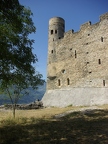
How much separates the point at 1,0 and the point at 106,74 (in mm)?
19896

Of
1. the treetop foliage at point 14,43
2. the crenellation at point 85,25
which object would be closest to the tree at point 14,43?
the treetop foliage at point 14,43

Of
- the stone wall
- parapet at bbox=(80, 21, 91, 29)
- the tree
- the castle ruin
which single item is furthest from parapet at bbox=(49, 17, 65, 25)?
the tree

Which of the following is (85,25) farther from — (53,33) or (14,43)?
(14,43)

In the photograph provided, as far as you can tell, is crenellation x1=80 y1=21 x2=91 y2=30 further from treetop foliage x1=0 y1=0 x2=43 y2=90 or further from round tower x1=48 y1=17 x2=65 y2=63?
treetop foliage x1=0 y1=0 x2=43 y2=90

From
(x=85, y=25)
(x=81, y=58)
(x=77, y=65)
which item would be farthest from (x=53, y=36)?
(x=77, y=65)

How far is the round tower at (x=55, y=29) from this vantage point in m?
33.6

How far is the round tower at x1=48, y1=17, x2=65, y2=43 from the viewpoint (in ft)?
110

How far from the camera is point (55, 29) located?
33688mm

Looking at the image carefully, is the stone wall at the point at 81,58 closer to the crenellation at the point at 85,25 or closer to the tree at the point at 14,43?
the crenellation at the point at 85,25

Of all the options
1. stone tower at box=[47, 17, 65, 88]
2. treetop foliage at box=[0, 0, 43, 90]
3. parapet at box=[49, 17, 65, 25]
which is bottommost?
treetop foliage at box=[0, 0, 43, 90]

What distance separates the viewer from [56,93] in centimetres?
3108

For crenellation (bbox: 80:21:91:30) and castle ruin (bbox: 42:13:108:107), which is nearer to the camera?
castle ruin (bbox: 42:13:108:107)

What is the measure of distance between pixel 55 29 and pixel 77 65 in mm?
9560

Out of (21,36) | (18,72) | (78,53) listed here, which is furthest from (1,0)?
Answer: (78,53)
